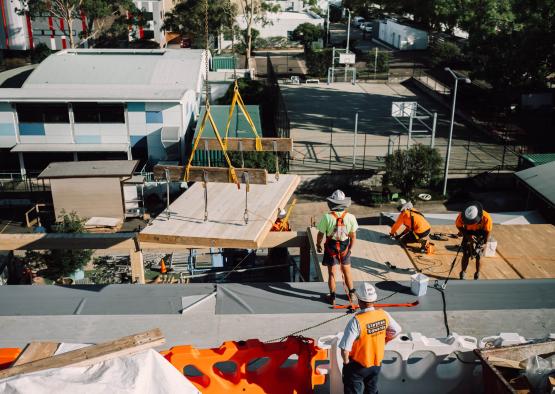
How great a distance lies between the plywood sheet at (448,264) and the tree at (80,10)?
42501mm

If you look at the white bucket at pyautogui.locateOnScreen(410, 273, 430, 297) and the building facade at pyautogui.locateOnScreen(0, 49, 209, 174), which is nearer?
the white bucket at pyautogui.locateOnScreen(410, 273, 430, 297)

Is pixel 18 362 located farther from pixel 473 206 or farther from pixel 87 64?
pixel 87 64

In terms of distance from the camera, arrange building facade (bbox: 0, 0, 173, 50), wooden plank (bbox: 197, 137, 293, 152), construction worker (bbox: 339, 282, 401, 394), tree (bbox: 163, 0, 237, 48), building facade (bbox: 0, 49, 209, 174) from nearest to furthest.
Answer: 1. construction worker (bbox: 339, 282, 401, 394)
2. wooden plank (bbox: 197, 137, 293, 152)
3. building facade (bbox: 0, 49, 209, 174)
4. tree (bbox: 163, 0, 237, 48)
5. building facade (bbox: 0, 0, 173, 50)

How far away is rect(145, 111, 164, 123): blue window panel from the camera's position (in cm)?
2973

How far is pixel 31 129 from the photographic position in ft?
98.0

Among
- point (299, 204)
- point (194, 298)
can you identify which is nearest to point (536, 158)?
point (299, 204)

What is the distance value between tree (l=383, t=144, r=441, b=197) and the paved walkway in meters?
1.93

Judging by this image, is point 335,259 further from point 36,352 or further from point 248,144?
point 248,144

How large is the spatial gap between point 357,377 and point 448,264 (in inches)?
237

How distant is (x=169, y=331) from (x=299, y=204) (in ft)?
61.2

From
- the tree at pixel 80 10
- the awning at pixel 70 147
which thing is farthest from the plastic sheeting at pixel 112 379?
the tree at pixel 80 10

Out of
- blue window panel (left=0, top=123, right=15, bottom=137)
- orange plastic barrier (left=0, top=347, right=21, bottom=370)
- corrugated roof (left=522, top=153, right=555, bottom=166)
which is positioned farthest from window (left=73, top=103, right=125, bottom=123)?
orange plastic barrier (left=0, top=347, right=21, bottom=370)

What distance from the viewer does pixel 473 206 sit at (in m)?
10.7

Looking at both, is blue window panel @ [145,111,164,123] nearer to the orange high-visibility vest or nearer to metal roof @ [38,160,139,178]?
metal roof @ [38,160,139,178]
